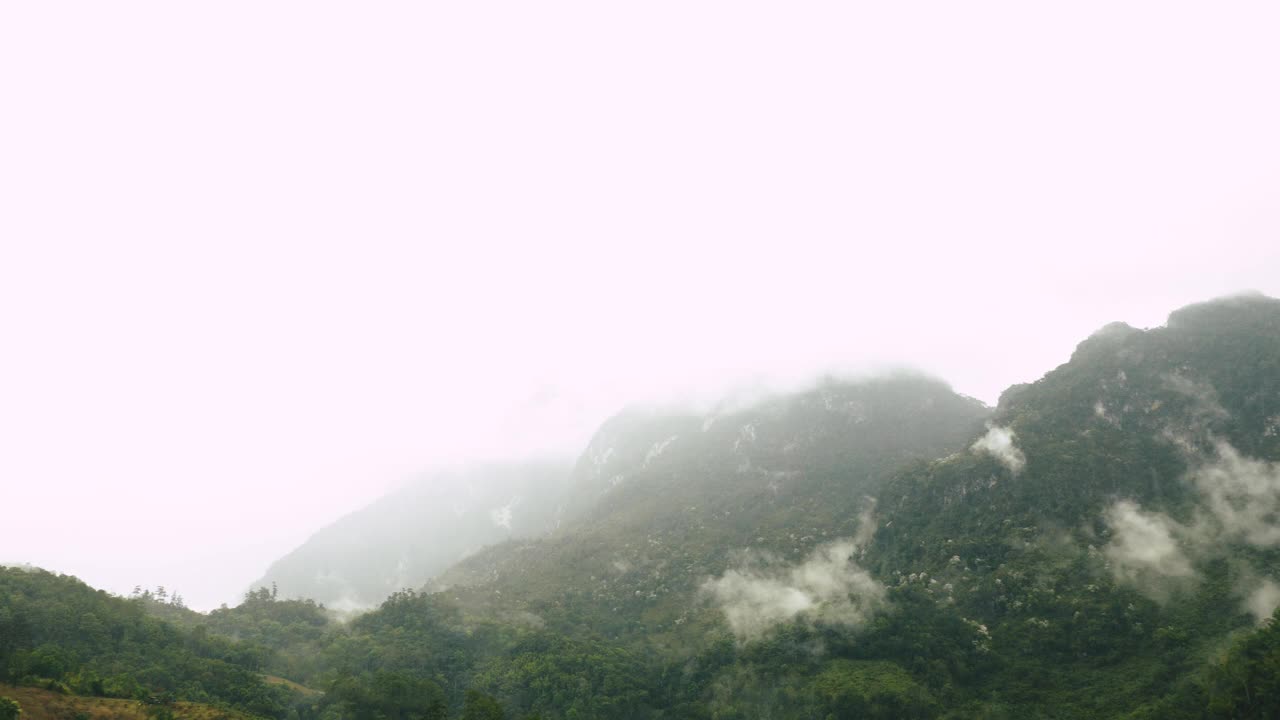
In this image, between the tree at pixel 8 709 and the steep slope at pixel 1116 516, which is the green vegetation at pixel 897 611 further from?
the tree at pixel 8 709

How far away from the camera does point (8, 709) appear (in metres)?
56.8

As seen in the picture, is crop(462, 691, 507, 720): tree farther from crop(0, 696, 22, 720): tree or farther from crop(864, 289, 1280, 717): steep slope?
crop(864, 289, 1280, 717): steep slope

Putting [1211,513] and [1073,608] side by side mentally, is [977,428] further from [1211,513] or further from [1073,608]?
[1073,608]

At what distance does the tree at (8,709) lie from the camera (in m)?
55.8

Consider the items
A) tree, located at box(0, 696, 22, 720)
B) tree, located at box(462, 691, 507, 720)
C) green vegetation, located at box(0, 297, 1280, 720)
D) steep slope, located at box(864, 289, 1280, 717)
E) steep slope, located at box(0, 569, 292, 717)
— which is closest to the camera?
tree, located at box(0, 696, 22, 720)

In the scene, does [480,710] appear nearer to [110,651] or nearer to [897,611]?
[110,651]

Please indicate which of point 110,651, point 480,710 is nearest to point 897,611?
point 480,710

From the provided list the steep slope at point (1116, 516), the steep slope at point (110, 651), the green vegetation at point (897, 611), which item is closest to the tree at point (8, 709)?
the green vegetation at point (897, 611)

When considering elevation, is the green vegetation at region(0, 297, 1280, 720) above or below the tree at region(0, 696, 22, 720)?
below

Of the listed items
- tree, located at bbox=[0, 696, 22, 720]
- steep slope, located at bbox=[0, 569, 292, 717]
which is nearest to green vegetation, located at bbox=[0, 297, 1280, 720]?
steep slope, located at bbox=[0, 569, 292, 717]

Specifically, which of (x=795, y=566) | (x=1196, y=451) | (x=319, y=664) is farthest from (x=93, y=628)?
(x=1196, y=451)

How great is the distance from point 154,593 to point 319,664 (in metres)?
86.2

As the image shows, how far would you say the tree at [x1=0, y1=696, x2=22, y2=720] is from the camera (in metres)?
55.8

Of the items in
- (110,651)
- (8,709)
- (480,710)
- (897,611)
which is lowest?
(897,611)
